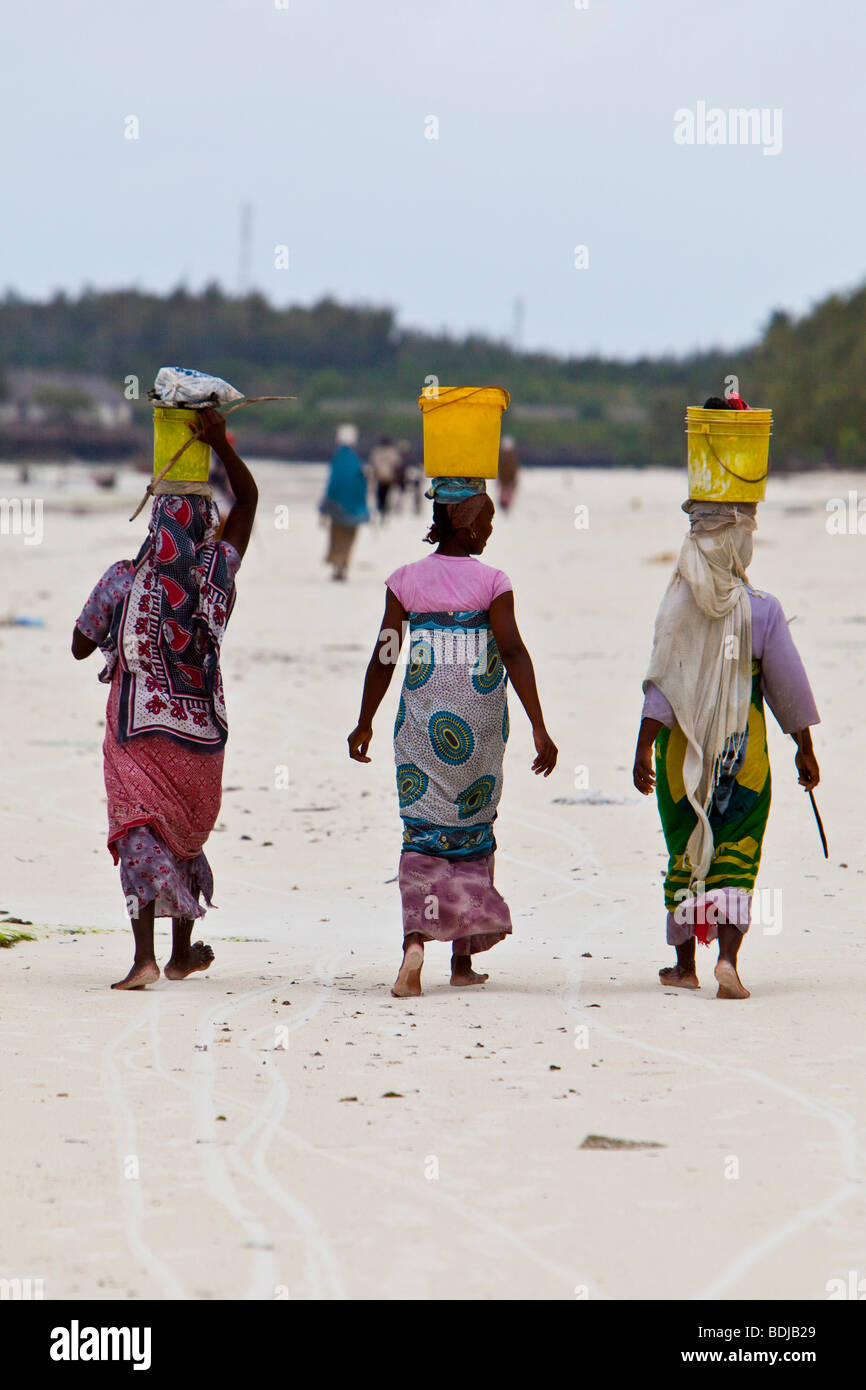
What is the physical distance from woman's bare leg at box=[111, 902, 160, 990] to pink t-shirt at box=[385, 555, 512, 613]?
1190mm

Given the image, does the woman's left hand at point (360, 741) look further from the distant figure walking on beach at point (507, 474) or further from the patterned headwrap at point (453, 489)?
the distant figure walking on beach at point (507, 474)

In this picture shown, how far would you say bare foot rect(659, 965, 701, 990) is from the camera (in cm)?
520

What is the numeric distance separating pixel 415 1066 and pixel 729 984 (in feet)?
3.66

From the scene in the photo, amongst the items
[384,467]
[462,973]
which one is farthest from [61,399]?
[462,973]

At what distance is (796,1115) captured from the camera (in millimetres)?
3934

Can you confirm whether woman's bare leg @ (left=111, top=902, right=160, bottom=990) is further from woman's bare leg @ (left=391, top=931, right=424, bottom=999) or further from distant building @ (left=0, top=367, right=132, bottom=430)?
distant building @ (left=0, top=367, right=132, bottom=430)

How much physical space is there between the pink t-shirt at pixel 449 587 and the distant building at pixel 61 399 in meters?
95.2

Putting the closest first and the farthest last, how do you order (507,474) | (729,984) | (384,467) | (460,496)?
(729,984), (460,496), (384,467), (507,474)

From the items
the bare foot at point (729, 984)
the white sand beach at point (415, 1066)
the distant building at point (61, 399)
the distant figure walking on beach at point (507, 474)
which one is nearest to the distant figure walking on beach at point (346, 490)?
the white sand beach at point (415, 1066)

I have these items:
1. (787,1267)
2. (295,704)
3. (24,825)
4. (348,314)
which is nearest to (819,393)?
(295,704)

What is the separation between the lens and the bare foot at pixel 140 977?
510 cm

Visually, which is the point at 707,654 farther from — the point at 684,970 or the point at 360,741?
the point at 360,741

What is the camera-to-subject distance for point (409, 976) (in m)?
5.05
